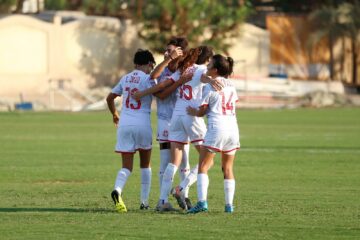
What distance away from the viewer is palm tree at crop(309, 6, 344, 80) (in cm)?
7388

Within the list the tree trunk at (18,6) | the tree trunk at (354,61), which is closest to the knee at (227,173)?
the tree trunk at (18,6)

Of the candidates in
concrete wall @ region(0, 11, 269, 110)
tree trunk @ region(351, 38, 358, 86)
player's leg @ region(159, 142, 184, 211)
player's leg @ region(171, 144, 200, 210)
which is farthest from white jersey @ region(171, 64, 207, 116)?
tree trunk @ region(351, 38, 358, 86)

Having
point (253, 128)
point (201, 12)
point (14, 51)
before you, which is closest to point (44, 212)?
point (253, 128)

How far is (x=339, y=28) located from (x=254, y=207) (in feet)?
196

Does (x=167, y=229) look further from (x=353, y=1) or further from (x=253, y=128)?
(x=353, y=1)

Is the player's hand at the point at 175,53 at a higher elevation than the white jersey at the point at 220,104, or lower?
higher

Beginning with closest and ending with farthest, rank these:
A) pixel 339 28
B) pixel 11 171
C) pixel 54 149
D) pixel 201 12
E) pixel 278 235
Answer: pixel 278 235 < pixel 11 171 < pixel 54 149 < pixel 201 12 < pixel 339 28

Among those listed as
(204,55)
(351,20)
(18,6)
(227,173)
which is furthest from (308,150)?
(351,20)

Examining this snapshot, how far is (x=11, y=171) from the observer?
22.6 m

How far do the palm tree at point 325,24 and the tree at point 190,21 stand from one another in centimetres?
596

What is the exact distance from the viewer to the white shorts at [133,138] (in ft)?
50.4

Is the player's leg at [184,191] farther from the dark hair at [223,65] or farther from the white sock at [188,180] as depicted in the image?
the dark hair at [223,65]

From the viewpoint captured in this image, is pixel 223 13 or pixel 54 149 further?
pixel 223 13

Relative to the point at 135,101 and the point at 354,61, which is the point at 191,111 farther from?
the point at 354,61
